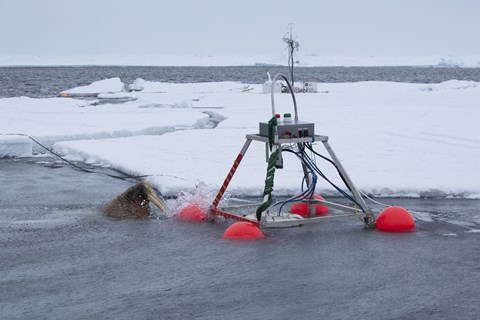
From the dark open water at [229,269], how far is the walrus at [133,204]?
0.25 metres

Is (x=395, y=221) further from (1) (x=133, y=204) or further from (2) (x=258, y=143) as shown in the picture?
(2) (x=258, y=143)

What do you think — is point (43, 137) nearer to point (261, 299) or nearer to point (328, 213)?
point (328, 213)

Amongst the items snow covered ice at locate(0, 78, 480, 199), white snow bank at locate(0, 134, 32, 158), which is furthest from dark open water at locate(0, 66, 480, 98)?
white snow bank at locate(0, 134, 32, 158)

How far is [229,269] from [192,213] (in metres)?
2.37

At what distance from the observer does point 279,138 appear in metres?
7.45

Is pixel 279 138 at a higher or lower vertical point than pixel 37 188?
higher

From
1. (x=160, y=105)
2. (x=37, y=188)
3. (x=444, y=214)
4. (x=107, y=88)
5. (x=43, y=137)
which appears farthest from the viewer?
(x=107, y=88)

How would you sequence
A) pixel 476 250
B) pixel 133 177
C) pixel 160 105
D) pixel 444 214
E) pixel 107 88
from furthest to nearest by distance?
pixel 107 88, pixel 160 105, pixel 133 177, pixel 444 214, pixel 476 250

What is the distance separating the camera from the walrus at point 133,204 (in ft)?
29.0

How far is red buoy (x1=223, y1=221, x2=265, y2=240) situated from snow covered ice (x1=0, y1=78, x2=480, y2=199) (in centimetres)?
240

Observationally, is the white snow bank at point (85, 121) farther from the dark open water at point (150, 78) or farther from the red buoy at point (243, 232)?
the dark open water at point (150, 78)

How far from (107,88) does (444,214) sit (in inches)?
1612

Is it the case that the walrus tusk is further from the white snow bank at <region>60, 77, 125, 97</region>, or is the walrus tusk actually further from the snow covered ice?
the white snow bank at <region>60, 77, 125, 97</region>

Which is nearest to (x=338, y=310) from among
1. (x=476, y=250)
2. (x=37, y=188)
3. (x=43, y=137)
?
(x=476, y=250)
